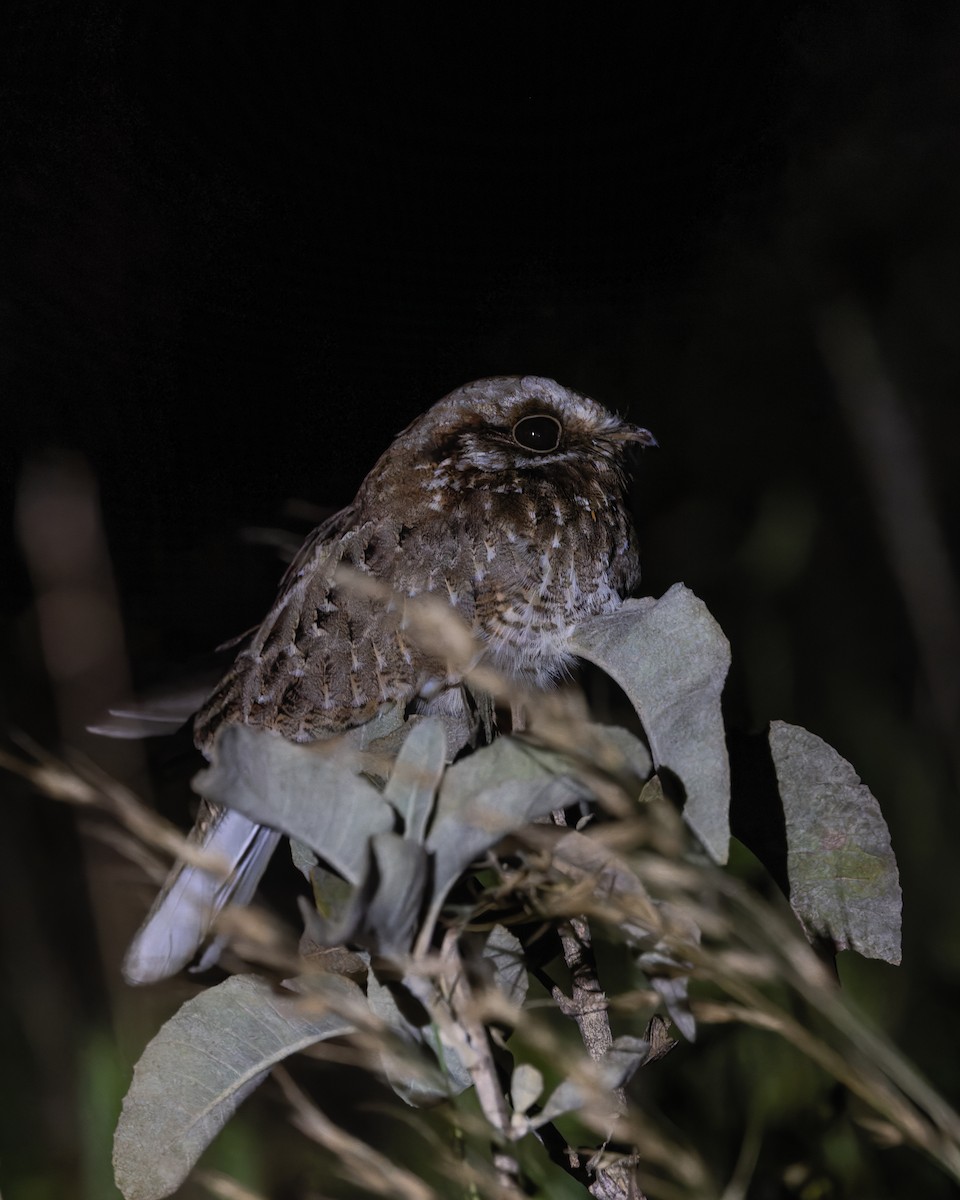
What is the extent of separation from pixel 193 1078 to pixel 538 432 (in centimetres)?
68

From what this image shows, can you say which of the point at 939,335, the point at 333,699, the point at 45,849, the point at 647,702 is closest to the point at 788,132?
the point at 939,335

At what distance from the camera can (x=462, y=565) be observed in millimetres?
913

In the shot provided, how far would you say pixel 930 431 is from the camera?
1.82 meters

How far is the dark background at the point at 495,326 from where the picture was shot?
1.20 metres

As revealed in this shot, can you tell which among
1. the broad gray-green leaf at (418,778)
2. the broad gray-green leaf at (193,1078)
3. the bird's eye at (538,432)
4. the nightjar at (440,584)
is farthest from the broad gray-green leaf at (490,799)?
the bird's eye at (538,432)

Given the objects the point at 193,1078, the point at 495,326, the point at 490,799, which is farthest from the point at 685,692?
the point at 495,326

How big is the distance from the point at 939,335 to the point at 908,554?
0.61 meters

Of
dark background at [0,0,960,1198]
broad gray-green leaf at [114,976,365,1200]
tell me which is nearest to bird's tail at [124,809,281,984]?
dark background at [0,0,960,1198]

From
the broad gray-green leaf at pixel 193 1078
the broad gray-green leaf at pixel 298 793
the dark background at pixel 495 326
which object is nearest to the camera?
the broad gray-green leaf at pixel 298 793

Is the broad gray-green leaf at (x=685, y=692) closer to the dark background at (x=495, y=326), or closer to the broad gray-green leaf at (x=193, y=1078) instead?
the broad gray-green leaf at (x=193, y=1078)

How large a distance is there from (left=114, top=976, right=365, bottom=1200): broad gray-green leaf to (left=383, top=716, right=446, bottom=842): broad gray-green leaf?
143 millimetres

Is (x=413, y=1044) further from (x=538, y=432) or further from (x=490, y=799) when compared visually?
(x=538, y=432)

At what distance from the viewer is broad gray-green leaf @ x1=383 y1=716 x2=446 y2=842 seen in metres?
0.37

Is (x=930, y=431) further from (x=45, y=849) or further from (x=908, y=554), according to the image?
(x=45, y=849)
